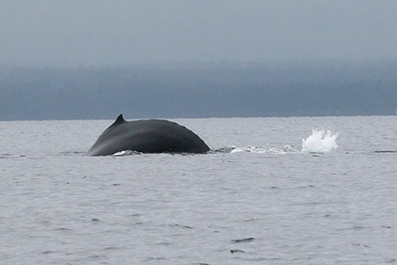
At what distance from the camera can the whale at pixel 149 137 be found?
27.3 meters

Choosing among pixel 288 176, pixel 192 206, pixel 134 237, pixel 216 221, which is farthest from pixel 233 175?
pixel 134 237

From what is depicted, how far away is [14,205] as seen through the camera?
18312 mm

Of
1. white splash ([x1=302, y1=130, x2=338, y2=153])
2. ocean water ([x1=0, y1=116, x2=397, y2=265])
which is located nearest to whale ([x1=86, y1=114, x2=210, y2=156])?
ocean water ([x1=0, y1=116, x2=397, y2=265])

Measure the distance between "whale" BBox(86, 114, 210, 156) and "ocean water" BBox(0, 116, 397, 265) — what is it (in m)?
0.47

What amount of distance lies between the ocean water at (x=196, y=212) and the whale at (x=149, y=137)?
18.4 inches

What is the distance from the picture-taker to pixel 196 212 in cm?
1688

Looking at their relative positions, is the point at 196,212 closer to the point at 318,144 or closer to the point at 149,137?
the point at 149,137

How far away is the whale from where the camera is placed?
89.5ft

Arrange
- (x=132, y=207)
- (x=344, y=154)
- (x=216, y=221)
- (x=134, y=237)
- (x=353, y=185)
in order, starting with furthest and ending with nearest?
(x=344, y=154) → (x=353, y=185) → (x=132, y=207) → (x=216, y=221) → (x=134, y=237)

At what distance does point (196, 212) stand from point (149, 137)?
425 inches

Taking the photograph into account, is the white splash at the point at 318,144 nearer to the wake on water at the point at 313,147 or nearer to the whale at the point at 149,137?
the wake on water at the point at 313,147

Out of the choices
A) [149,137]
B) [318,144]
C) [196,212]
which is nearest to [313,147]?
[318,144]

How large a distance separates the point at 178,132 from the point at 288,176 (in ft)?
14.9

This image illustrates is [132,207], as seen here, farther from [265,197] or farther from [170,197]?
[265,197]
